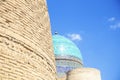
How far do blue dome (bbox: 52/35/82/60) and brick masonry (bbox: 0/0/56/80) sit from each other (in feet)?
35.1

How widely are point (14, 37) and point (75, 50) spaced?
12.2 metres

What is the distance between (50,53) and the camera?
4543mm

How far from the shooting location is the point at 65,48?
602 inches

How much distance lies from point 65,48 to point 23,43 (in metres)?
11.8

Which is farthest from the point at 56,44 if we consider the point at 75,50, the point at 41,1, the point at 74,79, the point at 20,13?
the point at 20,13

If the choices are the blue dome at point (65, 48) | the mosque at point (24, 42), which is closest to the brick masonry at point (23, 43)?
the mosque at point (24, 42)

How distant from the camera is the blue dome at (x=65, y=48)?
1510cm

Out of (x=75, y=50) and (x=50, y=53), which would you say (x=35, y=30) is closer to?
(x=50, y=53)

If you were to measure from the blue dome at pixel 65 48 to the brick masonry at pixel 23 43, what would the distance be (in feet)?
35.1

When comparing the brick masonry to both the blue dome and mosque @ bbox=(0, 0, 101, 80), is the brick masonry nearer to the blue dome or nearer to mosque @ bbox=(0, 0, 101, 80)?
mosque @ bbox=(0, 0, 101, 80)

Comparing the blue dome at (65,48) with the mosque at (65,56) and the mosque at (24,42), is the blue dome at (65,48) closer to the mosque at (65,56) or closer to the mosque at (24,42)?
the mosque at (65,56)

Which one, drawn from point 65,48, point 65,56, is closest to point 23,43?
point 65,56

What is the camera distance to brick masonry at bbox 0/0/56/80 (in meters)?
3.16

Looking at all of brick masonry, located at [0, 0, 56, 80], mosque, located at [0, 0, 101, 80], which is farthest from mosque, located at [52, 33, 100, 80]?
brick masonry, located at [0, 0, 56, 80]
